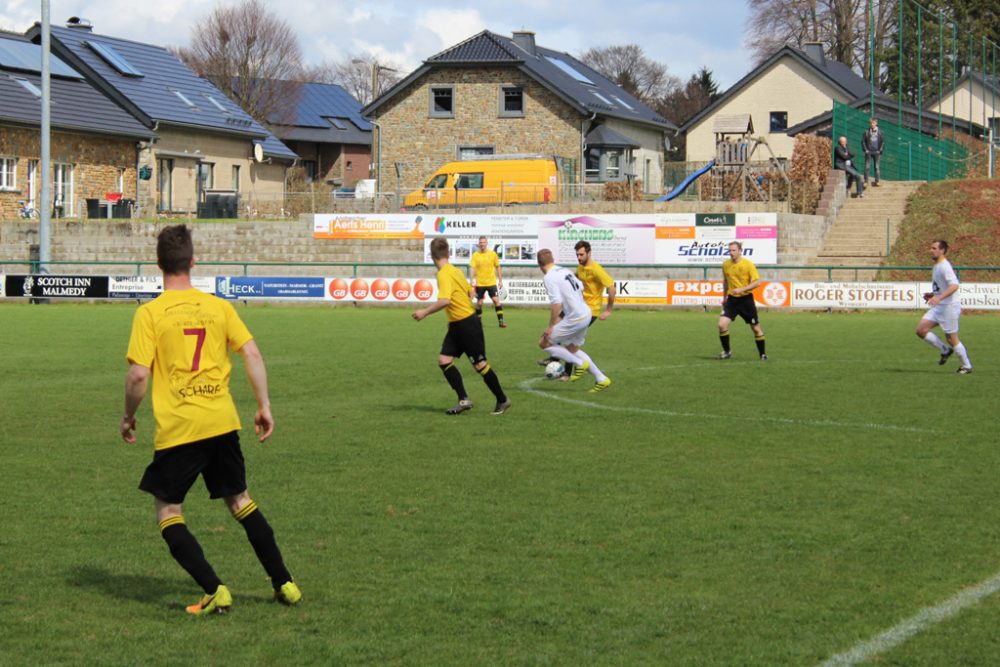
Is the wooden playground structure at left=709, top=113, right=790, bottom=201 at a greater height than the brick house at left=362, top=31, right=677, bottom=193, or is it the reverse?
the brick house at left=362, top=31, right=677, bottom=193

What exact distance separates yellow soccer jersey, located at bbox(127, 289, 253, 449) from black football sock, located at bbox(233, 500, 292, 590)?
0.43 m

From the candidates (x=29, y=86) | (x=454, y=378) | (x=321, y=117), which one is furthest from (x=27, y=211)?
(x=321, y=117)

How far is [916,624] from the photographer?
247 inches

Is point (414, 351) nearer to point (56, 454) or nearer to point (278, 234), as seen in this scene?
point (56, 454)

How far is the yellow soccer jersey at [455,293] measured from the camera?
1384cm

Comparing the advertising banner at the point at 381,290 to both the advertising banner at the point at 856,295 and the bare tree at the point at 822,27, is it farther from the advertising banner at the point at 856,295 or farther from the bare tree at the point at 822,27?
the bare tree at the point at 822,27

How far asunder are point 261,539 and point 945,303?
14.2 metres

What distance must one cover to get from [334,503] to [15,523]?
2.06 m

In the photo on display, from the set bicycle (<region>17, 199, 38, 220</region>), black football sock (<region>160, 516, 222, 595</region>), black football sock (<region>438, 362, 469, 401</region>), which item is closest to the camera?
black football sock (<region>160, 516, 222, 595</region>)

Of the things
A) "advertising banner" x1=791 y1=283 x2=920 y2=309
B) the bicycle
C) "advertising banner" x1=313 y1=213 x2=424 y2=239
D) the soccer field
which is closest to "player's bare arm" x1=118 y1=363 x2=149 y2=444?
the soccer field

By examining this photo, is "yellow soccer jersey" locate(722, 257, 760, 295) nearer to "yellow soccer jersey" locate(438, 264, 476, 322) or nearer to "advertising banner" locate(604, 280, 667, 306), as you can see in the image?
"yellow soccer jersey" locate(438, 264, 476, 322)

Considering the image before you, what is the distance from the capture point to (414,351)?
A: 23.1 metres

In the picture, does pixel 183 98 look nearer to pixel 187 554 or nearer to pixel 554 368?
pixel 554 368

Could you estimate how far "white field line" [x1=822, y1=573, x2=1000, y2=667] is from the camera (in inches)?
227
